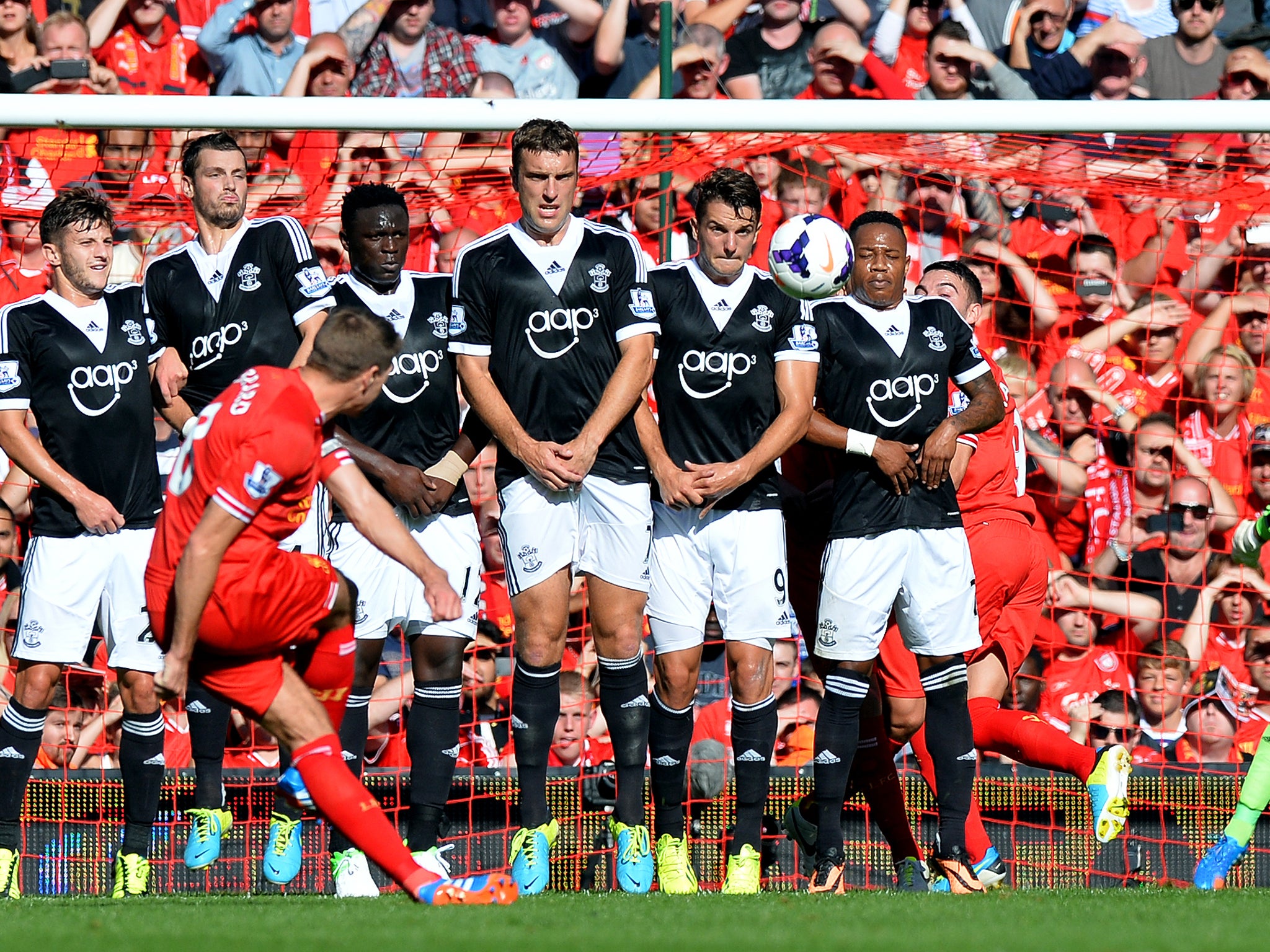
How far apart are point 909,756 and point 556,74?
4.66m

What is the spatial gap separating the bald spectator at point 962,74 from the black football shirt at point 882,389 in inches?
154

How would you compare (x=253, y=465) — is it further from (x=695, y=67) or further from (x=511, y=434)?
(x=695, y=67)

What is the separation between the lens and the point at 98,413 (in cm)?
641

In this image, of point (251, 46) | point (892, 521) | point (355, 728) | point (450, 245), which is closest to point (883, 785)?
point (892, 521)

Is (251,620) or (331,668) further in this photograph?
(331,668)

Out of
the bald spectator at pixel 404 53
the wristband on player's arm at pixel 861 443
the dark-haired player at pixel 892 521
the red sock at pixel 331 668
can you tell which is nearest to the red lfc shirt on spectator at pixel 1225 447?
the dark-haired player at pixel 892 521

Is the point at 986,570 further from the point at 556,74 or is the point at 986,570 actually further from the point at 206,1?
the point at 206,1

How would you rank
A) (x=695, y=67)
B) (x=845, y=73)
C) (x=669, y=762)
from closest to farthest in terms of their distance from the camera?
1. (x=669, y=762)
2. (x=695, y=67)
3. (x=845, y=73)

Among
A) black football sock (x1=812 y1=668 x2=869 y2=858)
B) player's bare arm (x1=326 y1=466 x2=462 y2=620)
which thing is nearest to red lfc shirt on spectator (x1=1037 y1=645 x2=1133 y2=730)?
black football sock (x1=812 y1=668 x2=869 y2=858)

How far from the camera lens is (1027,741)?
6.82m

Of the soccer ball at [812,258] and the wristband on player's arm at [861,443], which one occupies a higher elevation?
the soccer ball at [812,258]

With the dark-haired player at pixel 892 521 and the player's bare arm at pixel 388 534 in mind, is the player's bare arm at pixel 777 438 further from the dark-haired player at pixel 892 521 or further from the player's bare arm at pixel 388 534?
the player's bare arm at pixel 388 534

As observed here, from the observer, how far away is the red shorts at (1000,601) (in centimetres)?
667

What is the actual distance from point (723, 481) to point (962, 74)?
490cm
